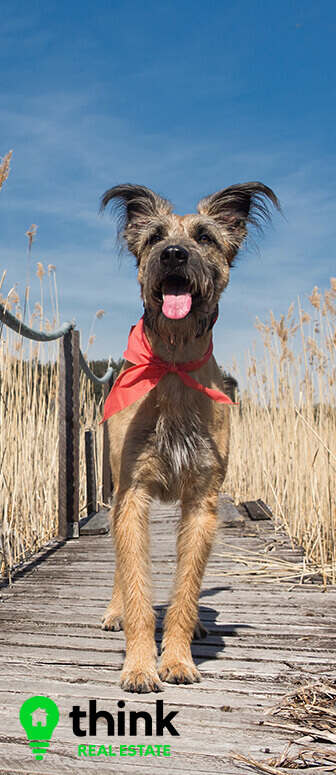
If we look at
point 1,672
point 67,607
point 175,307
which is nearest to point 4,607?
point 67,607

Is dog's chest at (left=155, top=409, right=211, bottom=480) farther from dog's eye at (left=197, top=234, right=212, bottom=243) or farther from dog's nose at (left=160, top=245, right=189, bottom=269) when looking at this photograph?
dog's eye at (left=197, top=234, right=212, bottom=243)

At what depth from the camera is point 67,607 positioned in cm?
340

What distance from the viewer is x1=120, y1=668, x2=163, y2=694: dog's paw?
2.21 meters

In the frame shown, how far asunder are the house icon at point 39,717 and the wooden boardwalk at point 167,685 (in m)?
0.05

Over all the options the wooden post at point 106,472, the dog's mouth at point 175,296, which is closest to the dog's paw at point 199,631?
the dog's mouth at point 175,296

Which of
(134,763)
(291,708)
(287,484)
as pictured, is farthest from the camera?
(287,484)

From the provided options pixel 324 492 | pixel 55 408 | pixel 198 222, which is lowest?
pixel 324 492

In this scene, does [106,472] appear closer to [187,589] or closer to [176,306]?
[187,589]

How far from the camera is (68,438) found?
5578 millimetres

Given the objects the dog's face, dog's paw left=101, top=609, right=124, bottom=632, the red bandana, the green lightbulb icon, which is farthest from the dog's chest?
the green lightbulb icon

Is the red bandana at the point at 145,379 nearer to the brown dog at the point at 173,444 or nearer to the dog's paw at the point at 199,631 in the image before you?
the brown dog at the point at 173,444

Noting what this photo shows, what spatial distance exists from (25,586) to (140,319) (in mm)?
1962

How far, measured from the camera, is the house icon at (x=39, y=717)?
1936 millimetres

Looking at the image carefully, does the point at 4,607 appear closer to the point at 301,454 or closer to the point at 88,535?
the point at 88,535
